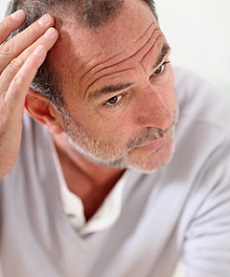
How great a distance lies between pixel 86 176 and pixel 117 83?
307mm

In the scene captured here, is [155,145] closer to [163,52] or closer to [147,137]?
[147,137]

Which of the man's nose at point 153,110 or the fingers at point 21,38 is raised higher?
the fingers at point 21,38

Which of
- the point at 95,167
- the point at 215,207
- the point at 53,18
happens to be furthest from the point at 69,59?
the point at 215,207

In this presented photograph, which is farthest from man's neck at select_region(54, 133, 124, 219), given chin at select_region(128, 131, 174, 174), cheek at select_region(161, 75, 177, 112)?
cheek at select_region(161, 75, 177, 112)

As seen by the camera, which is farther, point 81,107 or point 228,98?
point 228,98

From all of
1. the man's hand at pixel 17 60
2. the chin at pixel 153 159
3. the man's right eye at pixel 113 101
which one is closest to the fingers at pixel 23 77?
the man's hand at pixel 17 60

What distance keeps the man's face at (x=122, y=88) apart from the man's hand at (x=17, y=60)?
28 mm

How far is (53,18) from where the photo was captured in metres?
0.61

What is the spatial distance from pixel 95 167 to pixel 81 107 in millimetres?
212

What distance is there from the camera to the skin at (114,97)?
0.60m

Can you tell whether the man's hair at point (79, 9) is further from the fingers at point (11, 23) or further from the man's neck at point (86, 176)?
the man's neck at point (86, 176)

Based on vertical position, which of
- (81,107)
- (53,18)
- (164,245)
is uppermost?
(53,18)

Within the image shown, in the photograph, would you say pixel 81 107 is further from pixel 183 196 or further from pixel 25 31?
pixel 183 196

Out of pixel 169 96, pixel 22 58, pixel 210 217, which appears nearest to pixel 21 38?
pixel 22 58
